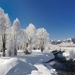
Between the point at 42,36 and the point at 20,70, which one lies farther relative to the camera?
the point at 42,36

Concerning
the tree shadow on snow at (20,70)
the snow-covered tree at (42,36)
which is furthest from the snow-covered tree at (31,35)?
the tree shadow on snow at (20,70)

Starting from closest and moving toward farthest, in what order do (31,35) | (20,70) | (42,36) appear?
(20,70) → (31,35) → (42,36)

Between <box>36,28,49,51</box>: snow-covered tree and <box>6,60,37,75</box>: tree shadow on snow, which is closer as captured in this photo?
<box>6,60,37,75</box>: tree shadow on snow

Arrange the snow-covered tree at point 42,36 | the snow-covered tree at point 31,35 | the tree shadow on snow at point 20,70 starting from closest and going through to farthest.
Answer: the tree shadow on snow at point 20,70 → the snow-covered tree at point 31,35 → the snow-covered tree at point 42,36

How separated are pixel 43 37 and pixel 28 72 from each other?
148ft

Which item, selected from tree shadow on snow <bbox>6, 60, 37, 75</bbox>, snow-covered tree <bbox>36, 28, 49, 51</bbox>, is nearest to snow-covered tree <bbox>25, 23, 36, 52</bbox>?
snow-covered tree <bbox>36, 28, 49, 51</bbox>

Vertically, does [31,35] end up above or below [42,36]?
above

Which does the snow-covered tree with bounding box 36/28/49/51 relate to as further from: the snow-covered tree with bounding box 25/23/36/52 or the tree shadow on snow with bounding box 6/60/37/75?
the tree shadow on snow with bounding box 6/60/37/75

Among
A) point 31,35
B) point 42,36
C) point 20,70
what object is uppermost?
point 31,35

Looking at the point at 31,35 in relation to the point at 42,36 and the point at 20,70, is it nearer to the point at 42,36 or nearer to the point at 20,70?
the point at 42,36

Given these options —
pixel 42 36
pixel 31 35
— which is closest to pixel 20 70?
pixel 31 35

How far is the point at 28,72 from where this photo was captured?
18875mm

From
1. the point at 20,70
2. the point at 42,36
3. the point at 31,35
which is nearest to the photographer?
the point at 20,70

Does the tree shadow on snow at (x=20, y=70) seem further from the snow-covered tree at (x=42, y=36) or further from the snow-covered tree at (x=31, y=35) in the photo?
the snow-covered tree at (x=42, y=36)
